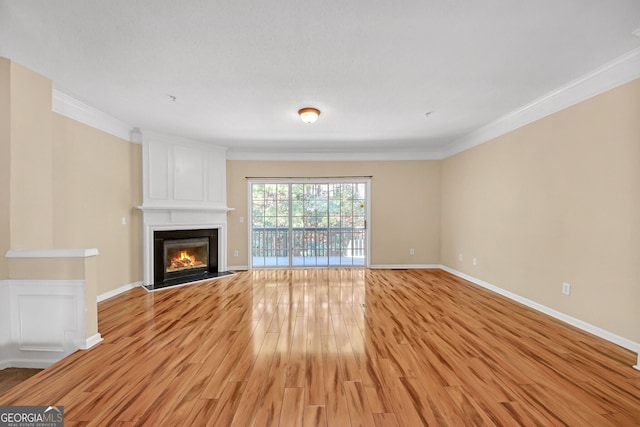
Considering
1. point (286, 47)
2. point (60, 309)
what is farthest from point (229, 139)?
point (60, 309)

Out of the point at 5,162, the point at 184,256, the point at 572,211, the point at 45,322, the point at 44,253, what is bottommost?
the point at 45,322

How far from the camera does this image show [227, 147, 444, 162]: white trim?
5.47m

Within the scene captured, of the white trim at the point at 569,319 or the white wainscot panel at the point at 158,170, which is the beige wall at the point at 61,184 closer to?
the white wainscot panel at the point at 158,170

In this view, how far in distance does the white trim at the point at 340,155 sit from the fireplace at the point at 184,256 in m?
1.84

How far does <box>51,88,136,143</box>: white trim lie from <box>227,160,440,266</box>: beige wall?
2.44 m

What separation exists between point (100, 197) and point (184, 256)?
172 centimetres

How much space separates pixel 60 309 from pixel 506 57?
4.69 m

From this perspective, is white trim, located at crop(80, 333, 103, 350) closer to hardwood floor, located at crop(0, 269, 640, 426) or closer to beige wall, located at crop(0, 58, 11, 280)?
hardwood floor, located at crop(0, 269, 640, 426)

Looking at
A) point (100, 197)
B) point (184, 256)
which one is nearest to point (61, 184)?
point (100, 197)

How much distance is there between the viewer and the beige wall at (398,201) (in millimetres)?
5527

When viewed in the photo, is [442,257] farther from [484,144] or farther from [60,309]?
[60,309]

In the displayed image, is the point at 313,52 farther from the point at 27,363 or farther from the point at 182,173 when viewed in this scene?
the point at 27,363

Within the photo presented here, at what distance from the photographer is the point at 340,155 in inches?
218

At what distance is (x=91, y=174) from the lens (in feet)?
11.3
